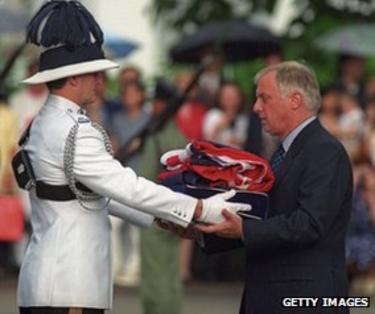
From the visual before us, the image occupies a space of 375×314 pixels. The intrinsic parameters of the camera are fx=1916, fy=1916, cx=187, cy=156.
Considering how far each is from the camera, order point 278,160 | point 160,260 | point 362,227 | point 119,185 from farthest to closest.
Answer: point 362,227
point 160,260
point 278,160
point 119,185

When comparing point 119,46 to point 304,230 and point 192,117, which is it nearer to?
point 192,117

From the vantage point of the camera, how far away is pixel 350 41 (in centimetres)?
1866

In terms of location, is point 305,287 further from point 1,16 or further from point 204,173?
point 1,16

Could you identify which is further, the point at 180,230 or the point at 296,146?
the point at 180,230

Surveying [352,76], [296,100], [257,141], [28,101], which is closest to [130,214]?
[296,100]

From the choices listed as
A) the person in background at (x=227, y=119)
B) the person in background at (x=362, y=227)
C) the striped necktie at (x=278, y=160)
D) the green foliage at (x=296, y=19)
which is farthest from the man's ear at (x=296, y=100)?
the green foliage at (x=296, y=19)

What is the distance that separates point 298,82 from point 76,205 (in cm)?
108

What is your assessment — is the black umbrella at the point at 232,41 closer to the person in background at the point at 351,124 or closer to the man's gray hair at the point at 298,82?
the person in background at the point at 351,124

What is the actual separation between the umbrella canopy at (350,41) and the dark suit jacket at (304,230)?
1044 cm

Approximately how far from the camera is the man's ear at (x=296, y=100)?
8.16m

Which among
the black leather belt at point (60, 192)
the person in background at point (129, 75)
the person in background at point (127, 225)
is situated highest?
the black leather belt at point (60, 192)

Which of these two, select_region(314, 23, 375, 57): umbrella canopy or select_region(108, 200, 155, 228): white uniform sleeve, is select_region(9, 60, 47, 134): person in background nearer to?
select_region(314, 23, 375, 57): umbrella canopy

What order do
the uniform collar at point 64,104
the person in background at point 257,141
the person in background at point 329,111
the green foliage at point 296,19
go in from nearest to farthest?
the uniform collar at point 64,104
the person in background at point 257,141
the person in background at point 329,111
the green foliage at point 296,19

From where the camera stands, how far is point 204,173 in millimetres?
8211
